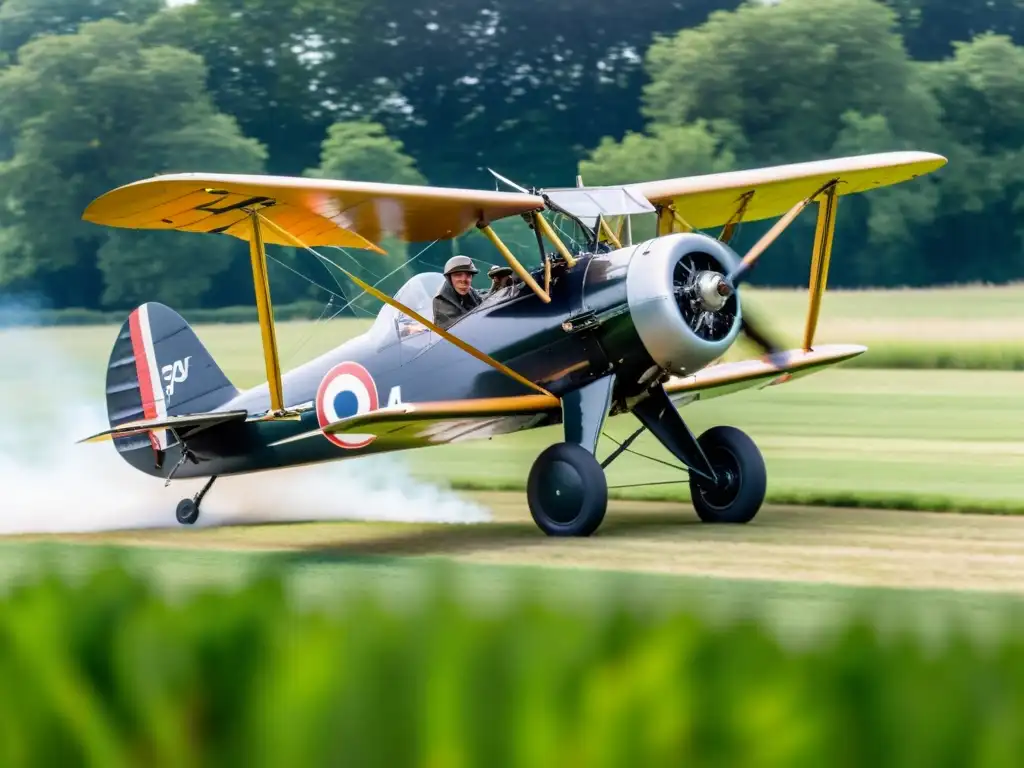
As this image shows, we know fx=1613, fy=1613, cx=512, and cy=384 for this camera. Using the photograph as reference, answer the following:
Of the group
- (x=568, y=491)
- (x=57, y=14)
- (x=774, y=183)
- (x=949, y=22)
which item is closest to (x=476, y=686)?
(x=568, y=491)

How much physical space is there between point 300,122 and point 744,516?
47.5 m

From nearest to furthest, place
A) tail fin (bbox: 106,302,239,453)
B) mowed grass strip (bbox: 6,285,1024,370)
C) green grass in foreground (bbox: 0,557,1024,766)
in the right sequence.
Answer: green grass in foreground (bbox: 0,557,1024,766) < tail fin (bbox: 106,302,239,453) < mowed grass strip (bbox: 6,285,1024,370)

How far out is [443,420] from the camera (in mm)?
10500

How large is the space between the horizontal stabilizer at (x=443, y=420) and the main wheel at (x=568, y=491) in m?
0.52

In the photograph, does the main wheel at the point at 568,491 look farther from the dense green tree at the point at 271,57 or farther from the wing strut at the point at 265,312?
the dense green tree at the point at 271,57

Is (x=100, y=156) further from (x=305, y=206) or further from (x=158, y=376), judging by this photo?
(x=305, y=206)

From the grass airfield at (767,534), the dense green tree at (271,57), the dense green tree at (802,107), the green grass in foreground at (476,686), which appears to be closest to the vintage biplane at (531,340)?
the grass airfield at (767,534)

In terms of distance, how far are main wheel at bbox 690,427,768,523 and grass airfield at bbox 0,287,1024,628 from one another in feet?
0.49

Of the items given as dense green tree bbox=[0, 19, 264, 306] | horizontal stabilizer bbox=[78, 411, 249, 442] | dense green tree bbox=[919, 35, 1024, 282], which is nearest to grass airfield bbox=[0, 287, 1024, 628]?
horizontal stabilizer bbox=[78, 411, 249, 442]

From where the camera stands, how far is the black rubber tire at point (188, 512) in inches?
509

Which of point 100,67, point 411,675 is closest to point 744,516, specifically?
point 411,675

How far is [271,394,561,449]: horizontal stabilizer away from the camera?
10055mm

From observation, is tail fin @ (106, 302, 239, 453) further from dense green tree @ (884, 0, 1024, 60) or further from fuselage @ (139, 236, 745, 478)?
dense green tree @ (884, 0, 1024, 60)

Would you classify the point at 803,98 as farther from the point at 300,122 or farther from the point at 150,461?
the point at 150,461
